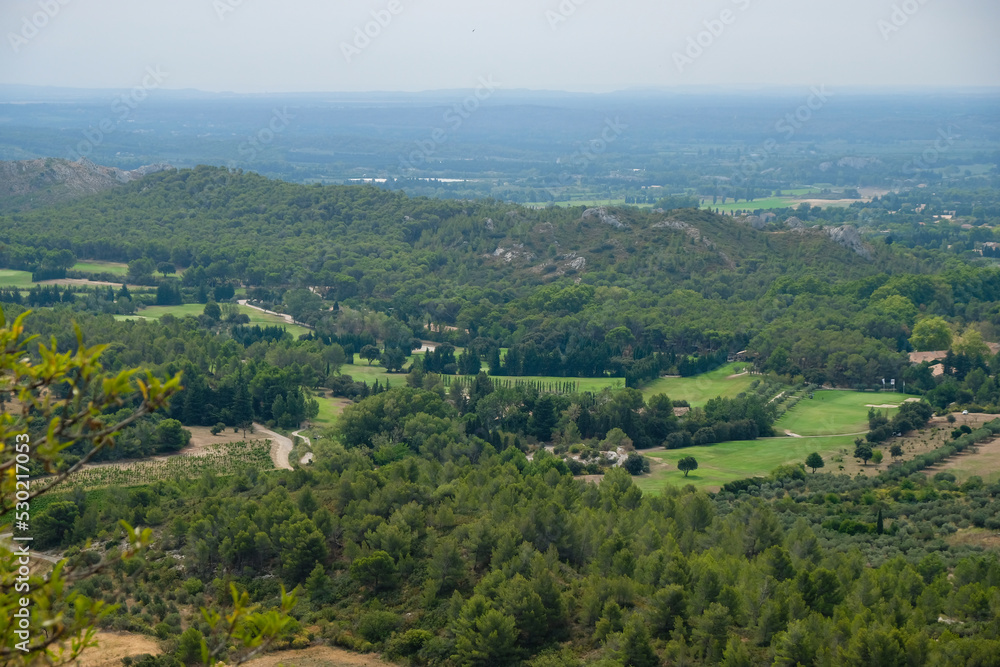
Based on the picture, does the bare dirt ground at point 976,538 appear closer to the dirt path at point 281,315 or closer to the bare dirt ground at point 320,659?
the bare dirt ground at point 320,659

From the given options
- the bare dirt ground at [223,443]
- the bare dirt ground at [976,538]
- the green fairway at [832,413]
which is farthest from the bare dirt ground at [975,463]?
the bare dirt ground at [223,443]

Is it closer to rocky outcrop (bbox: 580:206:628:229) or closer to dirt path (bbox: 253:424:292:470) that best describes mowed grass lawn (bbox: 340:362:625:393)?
dirt path (bbox: 253:424:292:470)

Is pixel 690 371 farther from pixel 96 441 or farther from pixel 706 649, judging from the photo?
pixel 96 441

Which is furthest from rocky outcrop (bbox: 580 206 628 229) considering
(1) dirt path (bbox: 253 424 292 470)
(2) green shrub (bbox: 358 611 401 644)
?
(2) green shrub (bbox: 358 611 401 644)

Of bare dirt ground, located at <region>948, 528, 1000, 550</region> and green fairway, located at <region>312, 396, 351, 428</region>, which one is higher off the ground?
bare dirt ground, located at <region>948, 528, 1000, 550</region>

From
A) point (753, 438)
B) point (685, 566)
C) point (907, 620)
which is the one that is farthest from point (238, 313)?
point (907, 620)

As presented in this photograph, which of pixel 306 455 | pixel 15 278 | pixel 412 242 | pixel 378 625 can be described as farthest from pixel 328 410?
pixel 412 242
